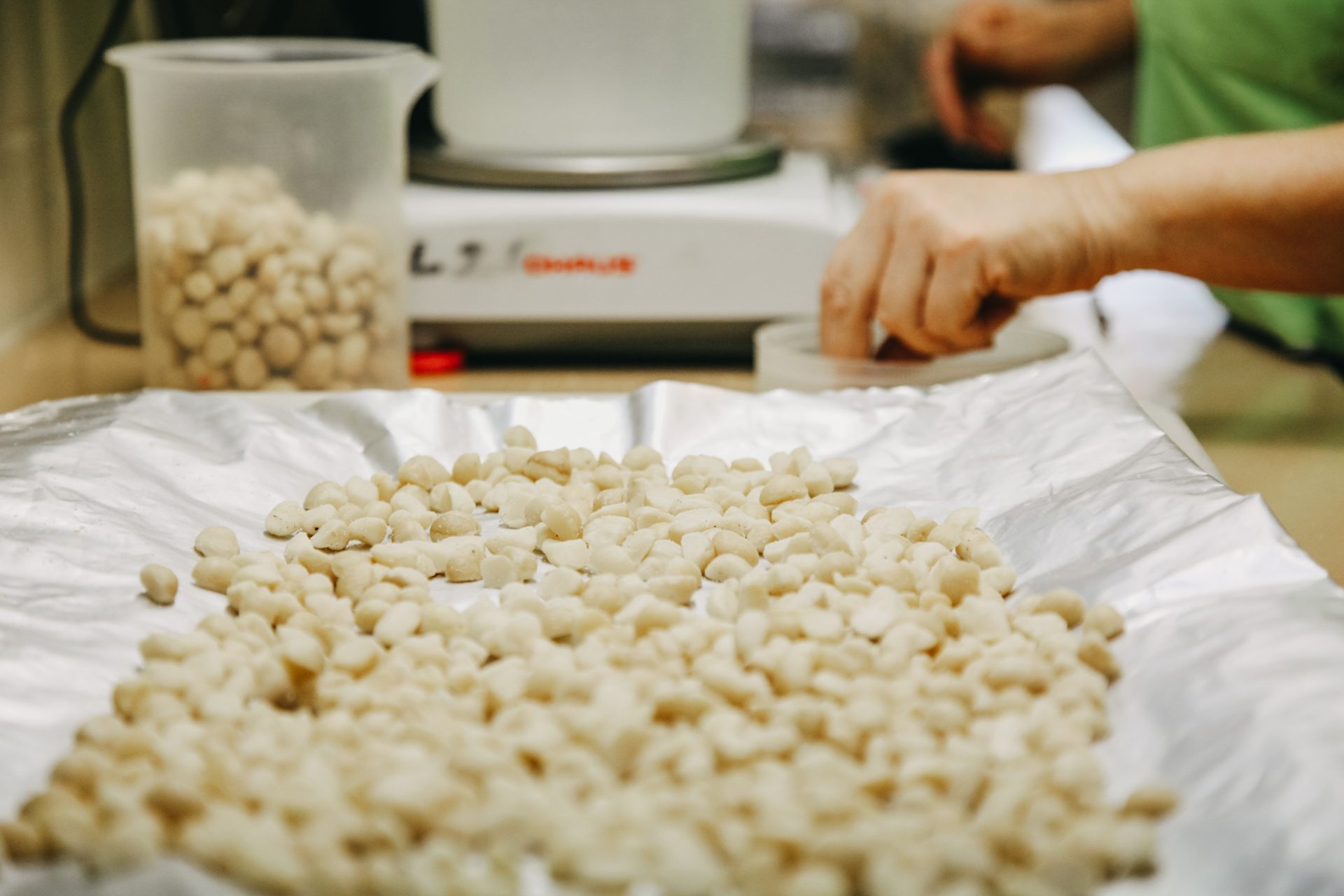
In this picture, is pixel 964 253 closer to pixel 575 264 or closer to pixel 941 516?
pixel 941 516

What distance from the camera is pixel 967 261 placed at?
969 millimetres

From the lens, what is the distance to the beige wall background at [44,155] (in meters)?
1.26

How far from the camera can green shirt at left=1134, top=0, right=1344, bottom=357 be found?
51.8 inches

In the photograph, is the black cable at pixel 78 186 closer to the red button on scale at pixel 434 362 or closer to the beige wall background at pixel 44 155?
the beige wall background at pixel 44 155

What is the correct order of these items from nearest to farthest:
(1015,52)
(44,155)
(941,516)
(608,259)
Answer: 1. (941,516)
2. (608,259)
3. (44,155)
4. (1015,52)

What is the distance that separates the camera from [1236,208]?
0.97 meters

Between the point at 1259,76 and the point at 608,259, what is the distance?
0.76 metres

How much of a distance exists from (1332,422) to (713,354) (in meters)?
0.52

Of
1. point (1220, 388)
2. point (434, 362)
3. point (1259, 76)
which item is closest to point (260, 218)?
point (434, 362)

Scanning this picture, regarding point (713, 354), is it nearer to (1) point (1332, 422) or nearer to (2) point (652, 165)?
(2) point (652, 165)

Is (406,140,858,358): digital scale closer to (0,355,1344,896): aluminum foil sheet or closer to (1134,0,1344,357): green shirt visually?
(0,355,1344,896): aluminum foil sheet

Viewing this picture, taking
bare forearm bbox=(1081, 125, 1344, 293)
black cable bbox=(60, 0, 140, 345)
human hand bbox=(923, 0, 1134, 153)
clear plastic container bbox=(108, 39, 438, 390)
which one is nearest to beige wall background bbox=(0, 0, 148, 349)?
black cable bbox=(60, 0, 140, 345)

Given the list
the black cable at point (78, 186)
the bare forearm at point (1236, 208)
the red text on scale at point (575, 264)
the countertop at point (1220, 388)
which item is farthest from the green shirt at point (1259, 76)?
the black cable at point (78, 186)

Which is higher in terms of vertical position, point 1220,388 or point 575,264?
point 575,264
